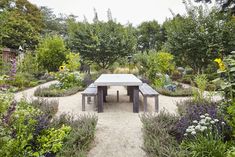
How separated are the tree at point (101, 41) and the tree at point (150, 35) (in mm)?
11374

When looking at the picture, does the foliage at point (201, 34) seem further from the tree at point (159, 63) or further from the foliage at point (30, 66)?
the foliage at point (30, 66)

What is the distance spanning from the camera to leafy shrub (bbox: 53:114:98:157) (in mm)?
2775

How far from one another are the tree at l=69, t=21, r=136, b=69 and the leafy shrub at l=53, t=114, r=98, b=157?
328 inches

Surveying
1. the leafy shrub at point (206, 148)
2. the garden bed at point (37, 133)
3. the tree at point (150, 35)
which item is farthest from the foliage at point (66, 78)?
the tree at point (150, 35)

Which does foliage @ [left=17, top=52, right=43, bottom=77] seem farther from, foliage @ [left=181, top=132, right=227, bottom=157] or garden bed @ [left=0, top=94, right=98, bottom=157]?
foliage @ [left=181, top=132, right=227, bottom=157]

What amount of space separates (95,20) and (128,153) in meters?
11.0

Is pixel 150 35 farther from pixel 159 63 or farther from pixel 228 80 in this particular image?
pixel 228 80

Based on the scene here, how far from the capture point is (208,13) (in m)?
9.66

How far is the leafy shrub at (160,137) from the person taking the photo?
2.72 m

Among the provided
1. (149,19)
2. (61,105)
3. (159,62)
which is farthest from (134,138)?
(149,19)

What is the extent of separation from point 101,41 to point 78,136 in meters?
9.07

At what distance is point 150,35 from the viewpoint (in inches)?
942

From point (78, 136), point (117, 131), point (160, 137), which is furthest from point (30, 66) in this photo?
point (160, 137)

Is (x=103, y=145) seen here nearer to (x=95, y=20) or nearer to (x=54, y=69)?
(x=54, y=69)
